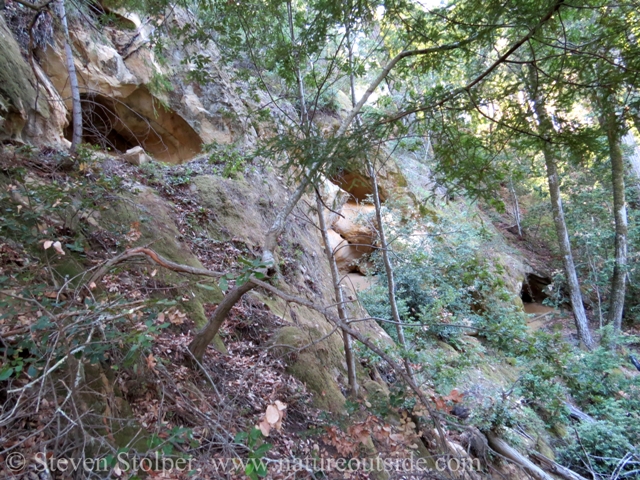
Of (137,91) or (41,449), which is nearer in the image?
(41,449)

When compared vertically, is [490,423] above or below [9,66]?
below

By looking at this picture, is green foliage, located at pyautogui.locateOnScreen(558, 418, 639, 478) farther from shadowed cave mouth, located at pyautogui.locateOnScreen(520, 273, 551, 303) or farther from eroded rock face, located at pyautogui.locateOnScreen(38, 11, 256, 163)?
shadowed cave mouth, located at pyautogui.locateOnScreen(520, 273, 551, 303)

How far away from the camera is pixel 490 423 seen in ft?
15.1

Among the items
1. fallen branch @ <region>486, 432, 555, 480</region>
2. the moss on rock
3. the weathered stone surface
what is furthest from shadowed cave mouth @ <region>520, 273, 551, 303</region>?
the weathered stone surface

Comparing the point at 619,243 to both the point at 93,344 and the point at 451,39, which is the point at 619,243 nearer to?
the point at 451,39

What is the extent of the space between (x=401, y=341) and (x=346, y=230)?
855 cm

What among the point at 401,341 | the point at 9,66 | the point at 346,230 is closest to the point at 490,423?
the point at 401,341

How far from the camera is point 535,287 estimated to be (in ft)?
50.4

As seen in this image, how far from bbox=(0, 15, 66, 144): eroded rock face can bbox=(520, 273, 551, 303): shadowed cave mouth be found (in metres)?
16.5

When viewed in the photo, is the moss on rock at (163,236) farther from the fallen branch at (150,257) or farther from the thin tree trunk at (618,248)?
the thin tree trunk at (618,248)

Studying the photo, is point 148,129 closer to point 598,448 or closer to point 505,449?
point 505,449

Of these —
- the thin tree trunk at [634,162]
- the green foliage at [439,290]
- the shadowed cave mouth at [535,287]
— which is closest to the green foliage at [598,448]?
the green foliage at [439,290]

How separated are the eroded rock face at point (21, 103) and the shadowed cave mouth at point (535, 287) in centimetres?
1645

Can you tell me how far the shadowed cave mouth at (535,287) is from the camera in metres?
14.8
